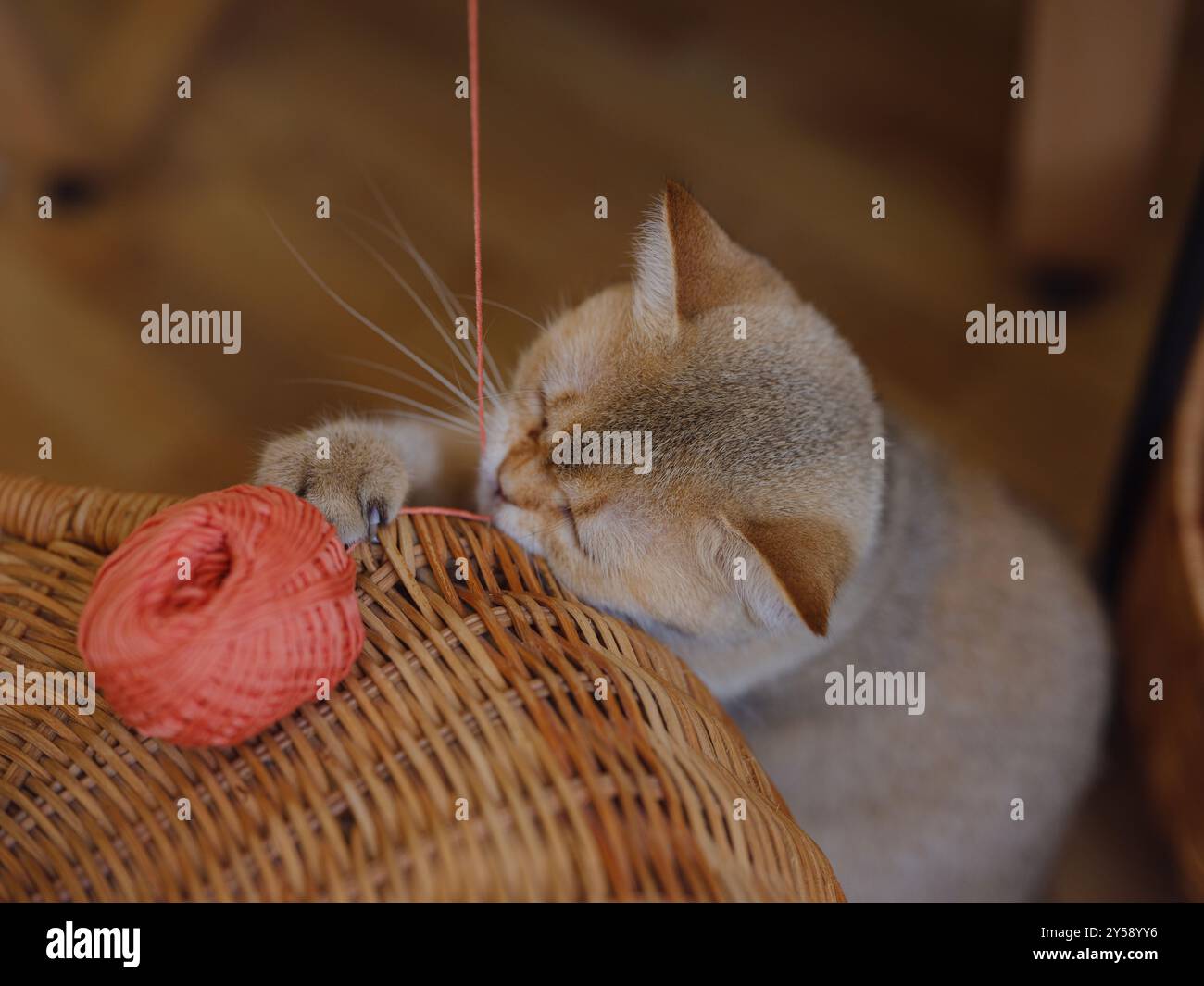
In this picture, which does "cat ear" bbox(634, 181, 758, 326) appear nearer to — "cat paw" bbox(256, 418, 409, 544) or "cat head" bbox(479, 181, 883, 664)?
"cat head" bbox(479, 181, 883, 664)

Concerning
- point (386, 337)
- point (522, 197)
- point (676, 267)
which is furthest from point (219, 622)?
point (522, 197)

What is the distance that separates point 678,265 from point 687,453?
18 centimetres

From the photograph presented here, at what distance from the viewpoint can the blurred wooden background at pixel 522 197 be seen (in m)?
1.75

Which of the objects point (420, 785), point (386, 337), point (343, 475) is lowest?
point (420, 785)

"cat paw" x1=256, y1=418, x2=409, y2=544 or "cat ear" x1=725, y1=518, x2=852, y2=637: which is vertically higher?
"cat paw" x1=256, y1=418, x2=409, y2=544

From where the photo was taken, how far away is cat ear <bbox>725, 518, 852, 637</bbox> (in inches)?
32.3

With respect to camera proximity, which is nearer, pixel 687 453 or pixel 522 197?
pixel 687 453

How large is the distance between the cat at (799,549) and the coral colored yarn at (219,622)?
14cm

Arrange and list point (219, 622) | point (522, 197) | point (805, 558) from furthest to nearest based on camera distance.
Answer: point (522, 197)
point (805, 558)
point (219, 622)

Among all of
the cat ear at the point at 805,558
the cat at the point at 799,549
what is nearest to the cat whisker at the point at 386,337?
the cat at the point at 799,549

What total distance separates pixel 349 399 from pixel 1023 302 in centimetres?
121

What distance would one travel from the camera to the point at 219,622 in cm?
66

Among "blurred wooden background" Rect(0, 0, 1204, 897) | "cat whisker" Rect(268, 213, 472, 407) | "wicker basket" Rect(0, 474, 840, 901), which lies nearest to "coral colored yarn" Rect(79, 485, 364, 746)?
"wicker basket" Rect(0, 474, 840, 901)

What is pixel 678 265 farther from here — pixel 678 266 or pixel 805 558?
pixel 805 558
